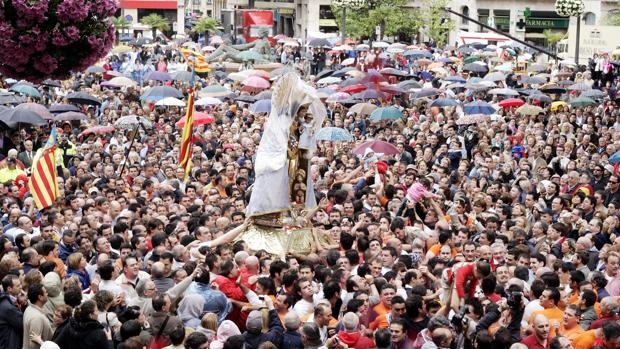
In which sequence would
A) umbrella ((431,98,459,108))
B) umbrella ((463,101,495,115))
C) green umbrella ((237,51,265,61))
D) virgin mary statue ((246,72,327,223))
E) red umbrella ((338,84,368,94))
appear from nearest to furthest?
virgin mary statue ((246,72,327,223)) → umbrella ((463,101,495,115)) → umbrella ((431,98,459,108)) → red umbrella ((338,84,368,94)) → green umbrella ((237,51,265,61))

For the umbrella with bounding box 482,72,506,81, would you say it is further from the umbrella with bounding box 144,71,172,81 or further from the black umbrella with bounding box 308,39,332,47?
the black umbrella with bounding box 308,39,332,47

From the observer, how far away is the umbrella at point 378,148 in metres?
22.0

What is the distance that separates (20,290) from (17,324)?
618 mm

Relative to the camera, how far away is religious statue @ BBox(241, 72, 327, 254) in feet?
49.9

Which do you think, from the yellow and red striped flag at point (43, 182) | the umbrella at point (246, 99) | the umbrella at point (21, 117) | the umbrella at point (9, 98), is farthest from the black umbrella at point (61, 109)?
the yellow and red striped flag at point (43, 182)

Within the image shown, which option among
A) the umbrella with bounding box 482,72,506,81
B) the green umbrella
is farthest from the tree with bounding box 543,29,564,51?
the umbrella with bounding box 482,72,506,81

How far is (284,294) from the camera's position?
12062 millimetres

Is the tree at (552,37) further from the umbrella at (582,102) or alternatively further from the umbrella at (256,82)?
the umbrella at (582,102)

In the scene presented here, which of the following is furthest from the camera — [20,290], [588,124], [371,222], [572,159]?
[588,124]

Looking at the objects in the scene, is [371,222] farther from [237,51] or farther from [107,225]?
[237,51]

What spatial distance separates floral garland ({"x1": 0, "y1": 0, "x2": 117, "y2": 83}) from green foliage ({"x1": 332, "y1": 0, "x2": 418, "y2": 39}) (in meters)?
47.0

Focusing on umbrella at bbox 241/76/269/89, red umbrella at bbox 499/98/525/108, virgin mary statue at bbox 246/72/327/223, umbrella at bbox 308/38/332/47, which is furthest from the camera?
umbrella at bbox 308/38/332/47

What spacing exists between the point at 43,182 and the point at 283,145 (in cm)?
414

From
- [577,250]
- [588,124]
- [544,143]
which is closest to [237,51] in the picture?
[588,124]
